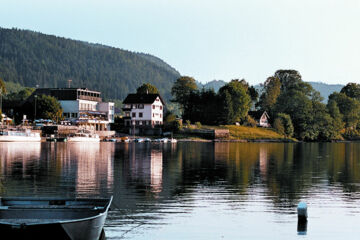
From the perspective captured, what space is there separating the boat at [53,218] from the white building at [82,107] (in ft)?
435

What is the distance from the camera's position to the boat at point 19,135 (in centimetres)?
11856

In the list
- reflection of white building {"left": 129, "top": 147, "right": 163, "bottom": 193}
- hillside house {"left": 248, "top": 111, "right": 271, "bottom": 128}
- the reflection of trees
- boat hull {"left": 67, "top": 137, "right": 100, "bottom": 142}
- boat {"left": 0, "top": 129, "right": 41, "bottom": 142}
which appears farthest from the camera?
hillside house {"left": 248, "top": 111, "right": 271, "bottom": 128}

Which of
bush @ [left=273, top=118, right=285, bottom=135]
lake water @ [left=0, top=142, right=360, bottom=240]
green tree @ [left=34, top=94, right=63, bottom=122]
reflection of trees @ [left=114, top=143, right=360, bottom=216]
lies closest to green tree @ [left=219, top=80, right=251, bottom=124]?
bush @ [left=273, top=118, right=285, bottom=135]

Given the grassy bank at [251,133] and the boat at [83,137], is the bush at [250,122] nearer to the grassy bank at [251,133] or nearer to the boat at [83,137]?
the grassy bank at [251,133]

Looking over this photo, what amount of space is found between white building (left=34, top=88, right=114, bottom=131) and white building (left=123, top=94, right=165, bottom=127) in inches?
220

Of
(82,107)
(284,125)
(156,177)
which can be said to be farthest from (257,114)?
(156,177)

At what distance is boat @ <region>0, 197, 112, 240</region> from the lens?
59.9 ft

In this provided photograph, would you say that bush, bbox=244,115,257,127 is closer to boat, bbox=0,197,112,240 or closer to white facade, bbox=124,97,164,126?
white facade, bbox=124,97,164,126

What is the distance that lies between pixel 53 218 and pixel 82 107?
5636 inches

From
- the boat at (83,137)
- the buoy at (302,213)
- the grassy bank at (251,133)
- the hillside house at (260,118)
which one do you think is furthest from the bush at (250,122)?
the buoy at (302,213)

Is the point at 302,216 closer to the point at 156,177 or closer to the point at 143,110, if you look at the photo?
the point at 156,177

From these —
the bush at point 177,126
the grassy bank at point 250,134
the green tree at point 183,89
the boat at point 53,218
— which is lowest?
the boat at point 53,218

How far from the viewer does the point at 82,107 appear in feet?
534

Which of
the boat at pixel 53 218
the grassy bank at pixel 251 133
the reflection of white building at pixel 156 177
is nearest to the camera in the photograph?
the boat at pixel 53 218
